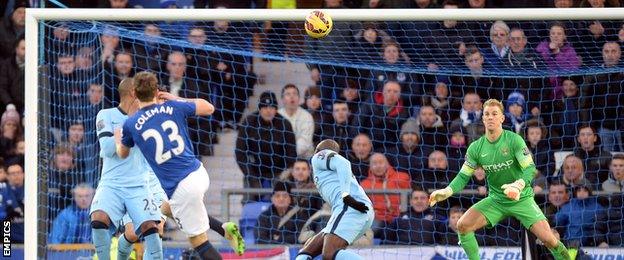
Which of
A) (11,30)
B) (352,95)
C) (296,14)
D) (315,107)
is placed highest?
(11,30)

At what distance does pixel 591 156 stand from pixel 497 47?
5.17 ft

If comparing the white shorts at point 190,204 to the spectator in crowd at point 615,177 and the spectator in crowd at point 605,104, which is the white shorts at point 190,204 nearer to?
the spectator in crowd at point 615,177

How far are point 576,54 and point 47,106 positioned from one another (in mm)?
5885

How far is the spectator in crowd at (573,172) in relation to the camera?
52.7 ft

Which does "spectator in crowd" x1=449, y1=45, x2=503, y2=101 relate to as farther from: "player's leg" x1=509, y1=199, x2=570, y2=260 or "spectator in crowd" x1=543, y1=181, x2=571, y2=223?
"player's leg" x1=509, y1=199, x2=570, y2=260

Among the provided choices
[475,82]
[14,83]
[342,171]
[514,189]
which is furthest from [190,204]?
[14,83]

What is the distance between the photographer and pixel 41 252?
45.3ft

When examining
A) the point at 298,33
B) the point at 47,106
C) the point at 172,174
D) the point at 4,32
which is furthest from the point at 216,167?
the point at 172,174

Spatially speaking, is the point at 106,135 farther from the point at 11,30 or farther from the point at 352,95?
the point at 11,30

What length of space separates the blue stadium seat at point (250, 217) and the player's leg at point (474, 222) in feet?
10.3

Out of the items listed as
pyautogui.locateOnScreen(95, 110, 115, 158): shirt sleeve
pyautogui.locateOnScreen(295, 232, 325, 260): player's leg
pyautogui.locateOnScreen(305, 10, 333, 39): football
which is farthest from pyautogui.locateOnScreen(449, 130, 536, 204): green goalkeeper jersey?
pyautogui.locateOnScreen(95, 110, 115, 158): shirt sleeve

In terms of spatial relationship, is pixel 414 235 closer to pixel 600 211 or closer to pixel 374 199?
pixel 374 199

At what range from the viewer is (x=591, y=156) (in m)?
16.4

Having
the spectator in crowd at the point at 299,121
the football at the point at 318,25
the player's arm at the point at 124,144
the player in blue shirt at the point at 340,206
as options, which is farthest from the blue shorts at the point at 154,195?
the spectator in crowd at the point at 299,121
